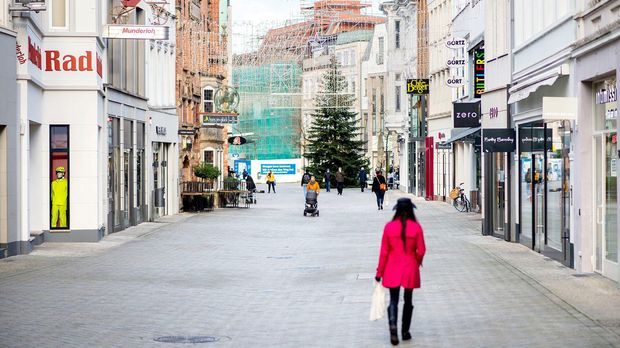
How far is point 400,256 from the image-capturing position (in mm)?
12828

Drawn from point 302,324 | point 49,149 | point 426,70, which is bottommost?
point 302,324

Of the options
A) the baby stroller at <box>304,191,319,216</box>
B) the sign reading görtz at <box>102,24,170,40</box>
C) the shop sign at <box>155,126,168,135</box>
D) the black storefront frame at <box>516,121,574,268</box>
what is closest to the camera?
the black storefront frame at <box>516,121,574,268</box>

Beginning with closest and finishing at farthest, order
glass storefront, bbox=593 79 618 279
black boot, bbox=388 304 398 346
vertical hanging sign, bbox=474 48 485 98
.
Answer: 1. black boot, bbox=388 304 398 346
2. glass storefront, bbox=593 79 618 279
3. vertical hanging sign, bbox=474 48 485 98

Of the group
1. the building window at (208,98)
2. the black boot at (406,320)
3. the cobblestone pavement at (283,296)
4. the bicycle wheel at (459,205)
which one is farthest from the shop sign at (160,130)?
the black boot at (406,320)

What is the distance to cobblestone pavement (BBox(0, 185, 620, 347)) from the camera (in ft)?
44.0

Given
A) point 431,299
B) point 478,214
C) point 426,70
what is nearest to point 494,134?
point 431,299

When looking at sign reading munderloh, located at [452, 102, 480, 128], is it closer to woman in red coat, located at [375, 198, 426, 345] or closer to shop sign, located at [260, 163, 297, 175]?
woman in red coat, located at [375, 198, 426, 345]

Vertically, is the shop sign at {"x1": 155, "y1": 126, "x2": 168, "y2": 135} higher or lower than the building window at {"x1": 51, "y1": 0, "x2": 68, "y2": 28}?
lower

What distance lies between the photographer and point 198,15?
60.2 meters

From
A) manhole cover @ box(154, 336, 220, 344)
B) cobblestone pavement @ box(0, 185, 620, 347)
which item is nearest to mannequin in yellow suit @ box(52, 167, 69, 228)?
cobblestone pavement @ box(0, 185, 620, 347)

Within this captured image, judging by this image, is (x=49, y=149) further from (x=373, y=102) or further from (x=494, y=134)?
(x=373, y=102)

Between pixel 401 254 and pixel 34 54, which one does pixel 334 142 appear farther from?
pixel 401 254

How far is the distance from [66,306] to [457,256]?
35.0 feet

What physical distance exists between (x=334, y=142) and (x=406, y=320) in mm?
88111
